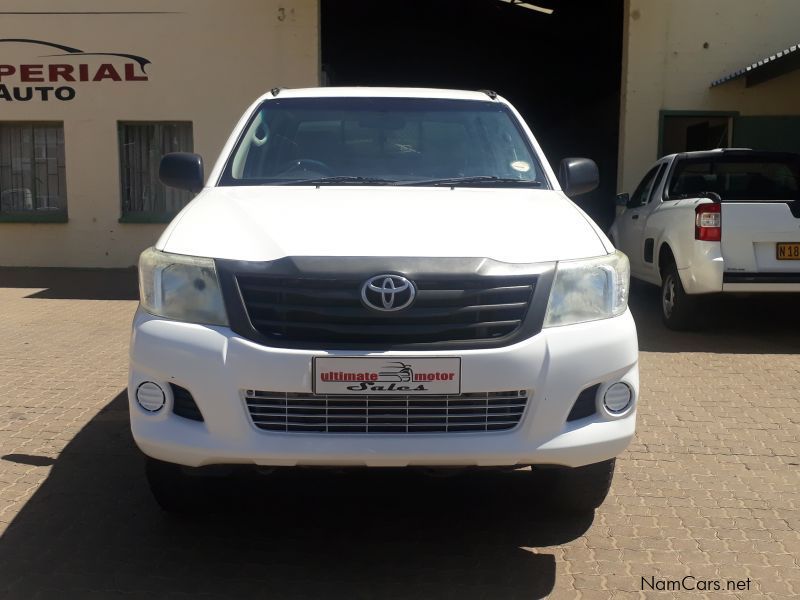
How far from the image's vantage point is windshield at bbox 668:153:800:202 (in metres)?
8.49

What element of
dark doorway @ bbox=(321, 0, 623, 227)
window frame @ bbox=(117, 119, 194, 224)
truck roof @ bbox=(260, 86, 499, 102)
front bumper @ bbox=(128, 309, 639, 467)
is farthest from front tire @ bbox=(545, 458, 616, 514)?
dark doorway @ bbox=(321, 0, 623, 227)

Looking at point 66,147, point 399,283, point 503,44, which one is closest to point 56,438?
point 399,283

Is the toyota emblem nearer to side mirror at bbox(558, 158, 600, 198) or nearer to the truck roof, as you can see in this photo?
Answer: side mirror at bbox(558, 158, 600, 198)

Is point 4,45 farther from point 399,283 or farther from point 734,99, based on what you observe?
point 399,283

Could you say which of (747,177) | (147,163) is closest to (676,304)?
(747,177)

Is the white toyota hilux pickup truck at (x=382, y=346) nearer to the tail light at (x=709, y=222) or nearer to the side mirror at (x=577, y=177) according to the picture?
the side mirror at (x=577, y=177)

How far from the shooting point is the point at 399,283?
10.3 ft

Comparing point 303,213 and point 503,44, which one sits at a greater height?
point 503,44

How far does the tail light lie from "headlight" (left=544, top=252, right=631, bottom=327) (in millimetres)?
4504

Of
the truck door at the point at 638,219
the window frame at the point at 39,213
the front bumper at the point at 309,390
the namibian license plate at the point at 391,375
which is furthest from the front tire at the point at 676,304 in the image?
the window frame at the point at 39,213

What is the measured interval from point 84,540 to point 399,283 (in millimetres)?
1797

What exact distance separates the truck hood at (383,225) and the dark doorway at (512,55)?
40.9ft

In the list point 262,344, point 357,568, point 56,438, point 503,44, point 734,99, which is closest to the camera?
point 262,344

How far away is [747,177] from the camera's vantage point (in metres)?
8.66
